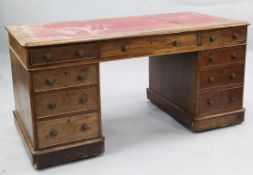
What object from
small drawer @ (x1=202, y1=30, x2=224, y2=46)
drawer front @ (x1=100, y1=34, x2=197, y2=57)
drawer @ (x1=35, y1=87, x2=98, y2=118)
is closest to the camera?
drawer @ (x1=35, y1=87, x2=98, y2=118)

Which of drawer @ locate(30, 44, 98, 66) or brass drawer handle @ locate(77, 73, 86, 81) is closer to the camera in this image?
drawer @ locate(30, 44, 98, 66)

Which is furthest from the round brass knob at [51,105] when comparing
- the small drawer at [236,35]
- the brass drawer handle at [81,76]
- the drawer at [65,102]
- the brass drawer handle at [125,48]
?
the small drawer at [236,35]

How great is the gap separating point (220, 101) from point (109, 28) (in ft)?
3.24

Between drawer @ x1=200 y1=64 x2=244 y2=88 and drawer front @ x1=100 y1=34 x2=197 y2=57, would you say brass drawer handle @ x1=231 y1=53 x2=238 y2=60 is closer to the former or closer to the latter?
drawer @ x1=200 y1=64 x2=244 y2=88

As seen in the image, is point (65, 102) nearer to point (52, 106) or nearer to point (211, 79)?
point (52, 106)

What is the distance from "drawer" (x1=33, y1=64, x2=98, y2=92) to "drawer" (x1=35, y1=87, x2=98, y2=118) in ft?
0.17

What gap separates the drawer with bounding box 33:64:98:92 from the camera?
2.72 metres

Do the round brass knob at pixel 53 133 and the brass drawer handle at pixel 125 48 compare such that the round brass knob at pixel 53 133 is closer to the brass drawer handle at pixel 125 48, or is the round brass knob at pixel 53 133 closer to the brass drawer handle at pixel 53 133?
the brass drawer handle at pixel 53 133

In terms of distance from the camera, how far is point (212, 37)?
3.17 metres

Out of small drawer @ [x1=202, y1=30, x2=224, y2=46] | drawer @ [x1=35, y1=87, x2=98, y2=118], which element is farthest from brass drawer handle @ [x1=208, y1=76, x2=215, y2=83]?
drawer @ [x1=35, y1=87, x2=98, y2=118]

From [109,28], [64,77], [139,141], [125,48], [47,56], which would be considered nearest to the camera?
[47,56]

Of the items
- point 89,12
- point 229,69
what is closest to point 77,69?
point 229,69

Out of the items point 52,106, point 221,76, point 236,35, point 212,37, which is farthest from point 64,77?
point 236,35

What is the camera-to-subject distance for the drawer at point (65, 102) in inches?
109
